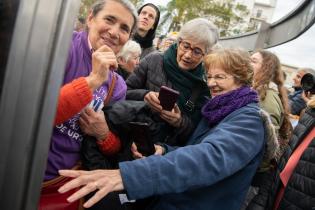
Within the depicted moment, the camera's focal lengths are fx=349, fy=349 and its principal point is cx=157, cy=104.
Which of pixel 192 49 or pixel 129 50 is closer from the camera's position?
pixel 192 49

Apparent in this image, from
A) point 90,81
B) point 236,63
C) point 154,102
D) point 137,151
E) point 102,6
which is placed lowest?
point 137,151

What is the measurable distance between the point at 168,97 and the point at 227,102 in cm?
37

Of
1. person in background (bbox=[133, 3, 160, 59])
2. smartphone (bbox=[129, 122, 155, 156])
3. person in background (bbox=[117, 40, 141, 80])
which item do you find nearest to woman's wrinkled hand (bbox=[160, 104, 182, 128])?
smartphone (bbox=[129, 122, 155, 156])

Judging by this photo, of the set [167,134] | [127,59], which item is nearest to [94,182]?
[167,134]

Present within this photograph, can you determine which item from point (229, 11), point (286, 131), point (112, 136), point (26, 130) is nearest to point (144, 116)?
point (112, 136)

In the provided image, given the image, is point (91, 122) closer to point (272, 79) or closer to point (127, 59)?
point (127, 59)

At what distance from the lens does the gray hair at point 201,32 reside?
2344 millimetres

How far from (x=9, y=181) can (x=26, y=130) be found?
0.12 m

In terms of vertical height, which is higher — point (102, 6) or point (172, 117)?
point (102, 6)

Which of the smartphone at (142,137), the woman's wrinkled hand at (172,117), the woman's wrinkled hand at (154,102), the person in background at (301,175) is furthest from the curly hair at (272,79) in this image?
the smartphone at (142,137)

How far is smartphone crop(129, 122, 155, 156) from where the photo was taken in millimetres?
1731

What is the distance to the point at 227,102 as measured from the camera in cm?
175

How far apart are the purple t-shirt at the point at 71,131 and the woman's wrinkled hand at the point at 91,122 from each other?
28 mm

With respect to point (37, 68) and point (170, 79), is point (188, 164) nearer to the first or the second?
point (37, 68)
